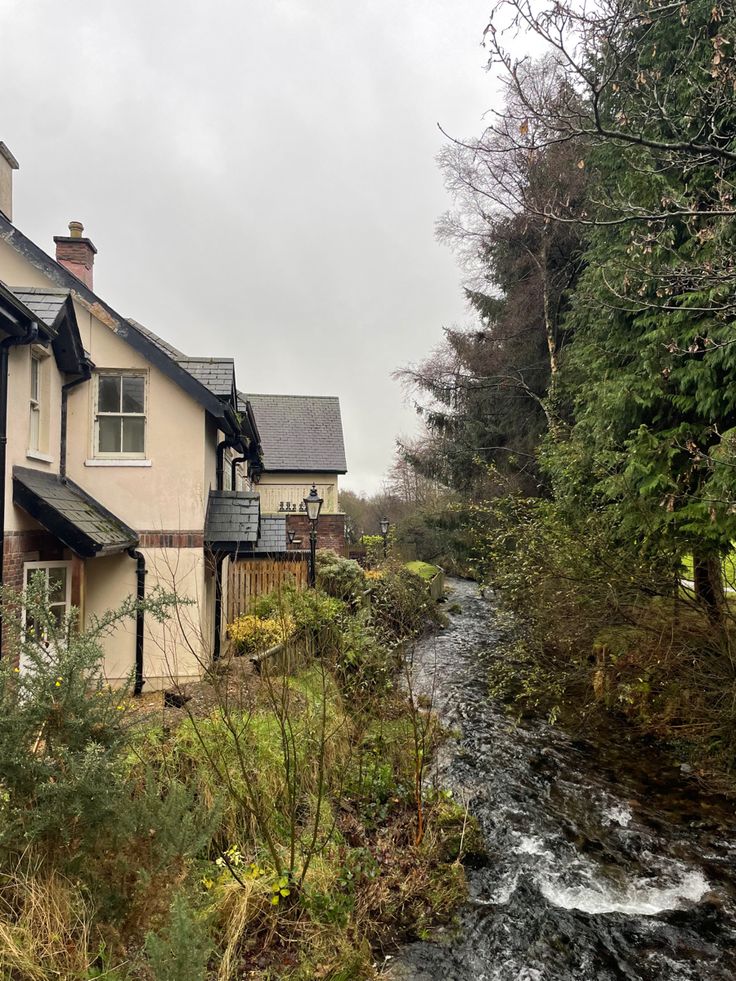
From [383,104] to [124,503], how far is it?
Result: 1073cm

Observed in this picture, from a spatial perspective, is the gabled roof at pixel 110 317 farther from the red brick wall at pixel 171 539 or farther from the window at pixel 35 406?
the red brick wall at pixel 171 539

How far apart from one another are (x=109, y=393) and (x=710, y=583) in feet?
38.1

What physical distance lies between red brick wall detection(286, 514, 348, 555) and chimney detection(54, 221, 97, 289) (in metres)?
8.56

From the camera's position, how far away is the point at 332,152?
1892cm

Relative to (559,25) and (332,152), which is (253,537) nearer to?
(559,25)

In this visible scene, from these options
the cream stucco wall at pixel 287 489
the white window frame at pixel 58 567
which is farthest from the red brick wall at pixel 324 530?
the cream stucco wall at pixel 287 489

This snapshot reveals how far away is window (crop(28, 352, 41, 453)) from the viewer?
29.2ft

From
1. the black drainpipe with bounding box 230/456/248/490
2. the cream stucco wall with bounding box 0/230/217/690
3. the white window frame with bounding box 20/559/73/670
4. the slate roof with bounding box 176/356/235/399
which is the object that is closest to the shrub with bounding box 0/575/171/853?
the white window frame with bounding box 20/559/73/670

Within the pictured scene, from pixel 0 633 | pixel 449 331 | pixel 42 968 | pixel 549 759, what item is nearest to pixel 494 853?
pixel 549 759

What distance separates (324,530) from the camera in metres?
17.6

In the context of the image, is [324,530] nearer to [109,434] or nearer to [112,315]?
[109,434]

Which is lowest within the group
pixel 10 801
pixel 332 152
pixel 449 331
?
pixel 10 801

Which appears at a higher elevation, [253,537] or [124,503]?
[124,503]

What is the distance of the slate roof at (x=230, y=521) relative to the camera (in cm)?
1103
